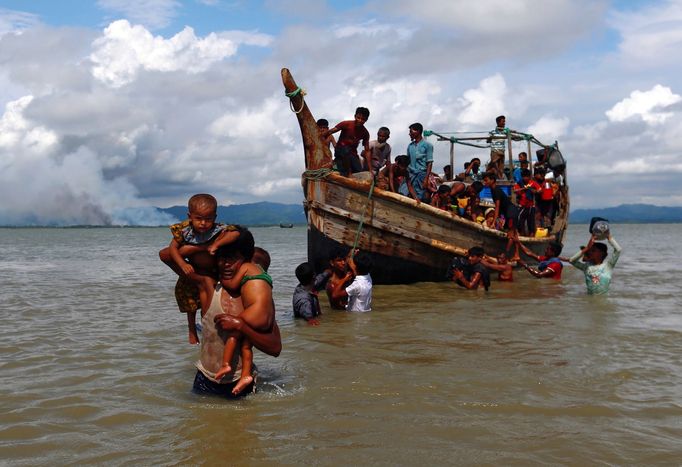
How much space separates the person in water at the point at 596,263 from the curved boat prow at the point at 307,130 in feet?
13.8

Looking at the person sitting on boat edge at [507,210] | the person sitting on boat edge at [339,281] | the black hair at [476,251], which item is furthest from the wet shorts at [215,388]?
the person sitting on boat edge at [507,210]

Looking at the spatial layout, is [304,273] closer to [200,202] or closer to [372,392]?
[372,392]

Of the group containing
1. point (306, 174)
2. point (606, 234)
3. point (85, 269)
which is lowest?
point (85, 269)

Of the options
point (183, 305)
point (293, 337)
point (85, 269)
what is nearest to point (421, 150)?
point (293, 337)

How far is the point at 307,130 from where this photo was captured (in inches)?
401

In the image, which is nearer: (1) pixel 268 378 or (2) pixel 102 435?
(2) pixel 102 435

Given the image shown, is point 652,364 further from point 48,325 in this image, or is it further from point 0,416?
point 48,325

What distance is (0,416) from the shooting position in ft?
13.3

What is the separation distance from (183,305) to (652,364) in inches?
154

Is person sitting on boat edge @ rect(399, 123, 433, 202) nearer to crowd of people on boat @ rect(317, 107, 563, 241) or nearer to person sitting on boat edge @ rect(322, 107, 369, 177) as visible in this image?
crowd of people on boat @ rect(317, 107, 563, 241)

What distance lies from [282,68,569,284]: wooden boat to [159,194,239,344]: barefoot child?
18.6 feet

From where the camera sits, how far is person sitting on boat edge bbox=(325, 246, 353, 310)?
8070mm

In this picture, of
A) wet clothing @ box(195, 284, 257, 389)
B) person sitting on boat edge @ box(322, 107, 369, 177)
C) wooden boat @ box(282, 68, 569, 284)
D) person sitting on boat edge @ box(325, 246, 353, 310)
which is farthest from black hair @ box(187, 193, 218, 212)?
person sitting on boat edge @ box(322, 107, 369, 177)

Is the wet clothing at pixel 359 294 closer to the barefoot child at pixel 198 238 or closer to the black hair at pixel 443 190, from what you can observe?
the black hair at pixel 443 190
